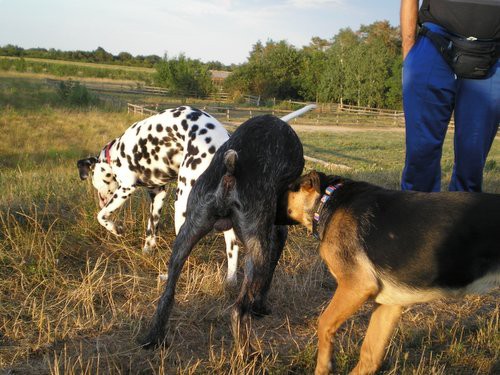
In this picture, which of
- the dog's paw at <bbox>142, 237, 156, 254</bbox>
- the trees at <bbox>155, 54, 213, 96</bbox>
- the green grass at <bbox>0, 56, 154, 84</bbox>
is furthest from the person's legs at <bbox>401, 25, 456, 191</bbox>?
the green grass at <bbox>0, 56, 154, 84</bbox>

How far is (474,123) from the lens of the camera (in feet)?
14.6

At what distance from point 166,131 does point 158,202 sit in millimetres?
954

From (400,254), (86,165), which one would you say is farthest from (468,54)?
(86,165)

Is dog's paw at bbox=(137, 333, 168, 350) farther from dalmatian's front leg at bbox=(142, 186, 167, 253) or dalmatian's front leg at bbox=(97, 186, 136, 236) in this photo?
dalmatian's front leg at bbox=(97, 186, 136, 236)

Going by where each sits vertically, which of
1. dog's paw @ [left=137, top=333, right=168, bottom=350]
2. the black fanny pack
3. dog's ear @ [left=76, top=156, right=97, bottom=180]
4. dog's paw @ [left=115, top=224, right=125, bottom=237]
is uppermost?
the black fanny pack

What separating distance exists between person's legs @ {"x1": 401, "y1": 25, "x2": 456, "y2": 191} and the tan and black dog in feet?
3.93

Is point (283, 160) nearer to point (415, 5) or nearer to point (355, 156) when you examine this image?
point (415, 5)

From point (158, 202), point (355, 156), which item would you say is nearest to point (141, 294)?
point (158, 202)

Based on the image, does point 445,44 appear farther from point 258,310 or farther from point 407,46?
point 258,310

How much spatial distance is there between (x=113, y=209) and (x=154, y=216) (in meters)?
0.47

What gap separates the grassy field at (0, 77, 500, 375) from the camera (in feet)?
11.0

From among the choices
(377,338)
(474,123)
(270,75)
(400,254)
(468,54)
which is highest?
(270,75)

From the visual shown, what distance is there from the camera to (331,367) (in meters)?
3.29

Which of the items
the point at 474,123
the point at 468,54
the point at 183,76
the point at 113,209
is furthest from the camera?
the point at 183,76
